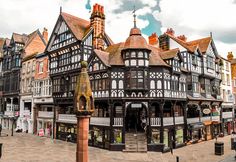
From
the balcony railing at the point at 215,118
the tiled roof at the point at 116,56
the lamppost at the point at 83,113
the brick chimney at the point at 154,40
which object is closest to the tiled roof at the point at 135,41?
the tiled roof at the point at 116,56

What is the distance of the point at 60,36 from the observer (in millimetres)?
30516

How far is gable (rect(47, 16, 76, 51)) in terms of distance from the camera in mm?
28875

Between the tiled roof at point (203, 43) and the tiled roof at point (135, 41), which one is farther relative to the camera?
the tiled roof at point (203, 43)

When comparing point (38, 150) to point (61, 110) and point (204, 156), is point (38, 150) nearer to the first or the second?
point (61, 110)

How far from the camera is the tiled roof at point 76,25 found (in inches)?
1104

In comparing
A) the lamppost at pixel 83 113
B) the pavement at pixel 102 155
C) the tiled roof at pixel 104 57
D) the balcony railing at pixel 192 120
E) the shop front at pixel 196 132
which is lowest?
the pavement at pixel 102 155

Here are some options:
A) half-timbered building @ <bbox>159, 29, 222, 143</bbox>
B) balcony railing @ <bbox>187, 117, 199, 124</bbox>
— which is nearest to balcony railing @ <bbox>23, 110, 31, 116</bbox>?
half-timbered building @ <bbox>159, 29, 222, 143</bbox>

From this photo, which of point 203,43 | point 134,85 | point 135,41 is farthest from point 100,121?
point 203,43

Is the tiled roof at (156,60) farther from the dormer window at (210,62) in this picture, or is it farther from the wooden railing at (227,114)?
the wooden railing at (227,114)

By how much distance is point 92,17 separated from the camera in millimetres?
28453

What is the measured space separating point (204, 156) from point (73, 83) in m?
17.3

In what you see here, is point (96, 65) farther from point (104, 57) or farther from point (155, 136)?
point (155, 136)

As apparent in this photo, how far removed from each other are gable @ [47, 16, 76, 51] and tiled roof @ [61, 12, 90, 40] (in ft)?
1.86

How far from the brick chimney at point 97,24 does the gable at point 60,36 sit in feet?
9.36
